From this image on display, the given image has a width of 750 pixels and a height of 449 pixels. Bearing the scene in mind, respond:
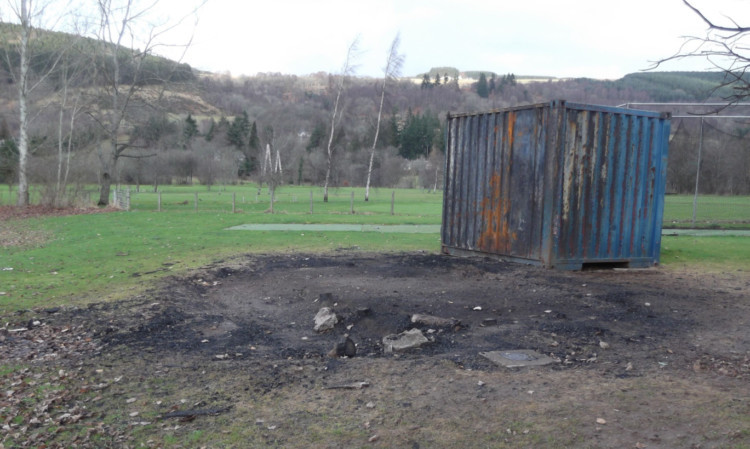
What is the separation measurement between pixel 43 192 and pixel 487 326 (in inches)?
1062

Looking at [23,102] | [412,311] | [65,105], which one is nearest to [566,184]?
[412,311]

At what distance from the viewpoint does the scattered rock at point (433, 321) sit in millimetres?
6436

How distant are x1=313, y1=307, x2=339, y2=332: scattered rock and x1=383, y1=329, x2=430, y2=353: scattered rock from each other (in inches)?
33.5

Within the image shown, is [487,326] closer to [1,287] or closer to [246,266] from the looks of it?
[246,266]

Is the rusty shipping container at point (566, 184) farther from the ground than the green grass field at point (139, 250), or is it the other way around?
the rusty shipping container at point (566, 184)

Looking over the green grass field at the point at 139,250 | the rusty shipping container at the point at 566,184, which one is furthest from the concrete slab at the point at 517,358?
the green grass field at the point at 139,250

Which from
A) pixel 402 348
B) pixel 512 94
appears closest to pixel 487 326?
pixel 402 348

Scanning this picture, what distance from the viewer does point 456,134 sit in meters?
12.0

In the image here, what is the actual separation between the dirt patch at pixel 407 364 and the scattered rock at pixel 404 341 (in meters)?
0.10

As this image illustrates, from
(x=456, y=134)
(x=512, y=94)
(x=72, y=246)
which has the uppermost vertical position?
(x=512, y=94)

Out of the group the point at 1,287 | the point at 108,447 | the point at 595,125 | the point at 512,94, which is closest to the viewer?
the point at 108,447

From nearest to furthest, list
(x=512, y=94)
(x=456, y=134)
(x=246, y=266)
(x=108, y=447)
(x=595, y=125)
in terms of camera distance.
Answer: (x=108, y=447)
(x=595, y=125)
(x=246, y=266)
(x=456, y=134)
(x=512, y=94)

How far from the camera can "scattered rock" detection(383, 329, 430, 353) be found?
5.69 m

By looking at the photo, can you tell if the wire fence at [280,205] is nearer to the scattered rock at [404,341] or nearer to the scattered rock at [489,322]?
the scattered rock at [489,322]
